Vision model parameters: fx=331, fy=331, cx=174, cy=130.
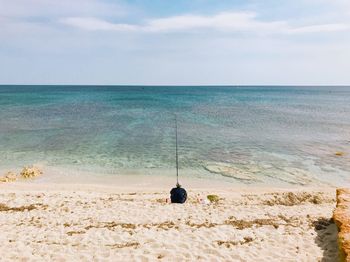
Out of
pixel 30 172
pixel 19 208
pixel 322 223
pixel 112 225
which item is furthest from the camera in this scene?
pixel 30 172

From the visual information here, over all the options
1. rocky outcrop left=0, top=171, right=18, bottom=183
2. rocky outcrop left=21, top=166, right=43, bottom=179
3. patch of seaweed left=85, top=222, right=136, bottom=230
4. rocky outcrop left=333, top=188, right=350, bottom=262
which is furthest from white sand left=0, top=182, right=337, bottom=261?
rocky outcrop left=21, top=166, right=43, bottom=179

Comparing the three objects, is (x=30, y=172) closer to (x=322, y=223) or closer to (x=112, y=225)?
(x=112, y=225)

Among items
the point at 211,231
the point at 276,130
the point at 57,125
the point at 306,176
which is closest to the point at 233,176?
the point at 306,176

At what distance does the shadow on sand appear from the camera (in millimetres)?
9594

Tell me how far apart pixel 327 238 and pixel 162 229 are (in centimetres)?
548

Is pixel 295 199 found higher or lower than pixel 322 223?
lower

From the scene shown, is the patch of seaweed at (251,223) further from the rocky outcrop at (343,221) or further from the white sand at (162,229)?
the rocky outcrop at (343,221)

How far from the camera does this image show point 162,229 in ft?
37.7

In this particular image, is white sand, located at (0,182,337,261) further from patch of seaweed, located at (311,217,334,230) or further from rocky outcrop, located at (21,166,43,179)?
rocky outcrop, located at (21,166,43,179)

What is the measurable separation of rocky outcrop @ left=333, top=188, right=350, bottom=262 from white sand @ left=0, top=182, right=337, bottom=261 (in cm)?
62

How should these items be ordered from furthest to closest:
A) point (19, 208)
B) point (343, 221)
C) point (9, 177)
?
point (9, 177) < point (19, 208) < point (343, 221)

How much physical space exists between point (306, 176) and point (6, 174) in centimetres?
2095

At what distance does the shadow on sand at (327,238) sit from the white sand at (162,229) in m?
0.03

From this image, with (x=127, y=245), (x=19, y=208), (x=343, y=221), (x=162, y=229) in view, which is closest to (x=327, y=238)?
(x=343, y=221)
